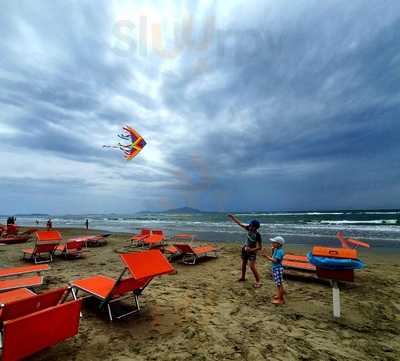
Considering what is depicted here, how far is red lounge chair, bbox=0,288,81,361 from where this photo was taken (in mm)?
2510

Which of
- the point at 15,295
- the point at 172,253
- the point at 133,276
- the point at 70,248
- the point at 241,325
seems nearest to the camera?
the point at 133,276

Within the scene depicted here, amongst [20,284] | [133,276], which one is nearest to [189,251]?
[20,284]

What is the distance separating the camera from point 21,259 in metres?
9.62

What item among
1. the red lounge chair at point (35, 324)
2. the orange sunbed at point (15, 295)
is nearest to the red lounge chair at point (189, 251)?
the orange sunbed at point (15, 295)

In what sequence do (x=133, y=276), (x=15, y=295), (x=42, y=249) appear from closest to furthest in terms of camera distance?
(x=133, y=276), (x=15, y=295), (x=42, y=249)

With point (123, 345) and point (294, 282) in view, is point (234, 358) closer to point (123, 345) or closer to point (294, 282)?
point (123, 345)

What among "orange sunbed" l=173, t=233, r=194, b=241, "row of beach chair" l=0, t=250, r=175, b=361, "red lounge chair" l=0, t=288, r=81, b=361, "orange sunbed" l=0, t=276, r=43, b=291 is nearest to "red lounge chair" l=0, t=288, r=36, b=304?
"row of beach chair" l=0, t=250, r=175, b=361

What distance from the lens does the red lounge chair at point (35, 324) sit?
2.51 metres

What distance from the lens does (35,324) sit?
8.81 ft

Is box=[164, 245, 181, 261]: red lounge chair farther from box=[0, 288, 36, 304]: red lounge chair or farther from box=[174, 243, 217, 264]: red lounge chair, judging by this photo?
box=[0, 288, 36, 304]: red lounge chair

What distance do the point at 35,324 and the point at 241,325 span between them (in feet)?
9.75

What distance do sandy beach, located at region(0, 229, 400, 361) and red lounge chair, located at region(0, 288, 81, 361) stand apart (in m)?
0.49

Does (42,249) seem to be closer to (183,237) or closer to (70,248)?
(70,248)

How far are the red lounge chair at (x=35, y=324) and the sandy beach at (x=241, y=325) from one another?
0.49 metres
